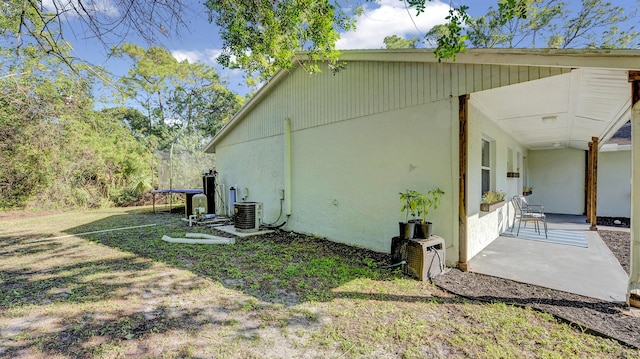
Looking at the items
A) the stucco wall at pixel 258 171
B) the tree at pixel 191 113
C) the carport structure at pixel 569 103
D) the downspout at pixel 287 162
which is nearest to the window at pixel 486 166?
the carport structure at pixel 569 103

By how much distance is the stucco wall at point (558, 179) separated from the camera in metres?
9.11

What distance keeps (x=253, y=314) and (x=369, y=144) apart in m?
3.35

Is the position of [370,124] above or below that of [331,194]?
above

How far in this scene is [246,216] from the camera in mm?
6723

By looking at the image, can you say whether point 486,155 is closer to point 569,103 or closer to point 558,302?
point 569,103

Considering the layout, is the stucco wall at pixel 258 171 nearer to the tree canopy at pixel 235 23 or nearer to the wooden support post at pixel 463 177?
the tree canopy at pixel 235 23

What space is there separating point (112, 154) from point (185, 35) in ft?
41.8

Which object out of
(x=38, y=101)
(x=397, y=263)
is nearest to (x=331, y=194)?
(x=397, y=263)

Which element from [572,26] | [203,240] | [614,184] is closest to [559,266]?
[203,240]

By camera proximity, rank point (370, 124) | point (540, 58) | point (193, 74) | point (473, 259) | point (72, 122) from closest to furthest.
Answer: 1. point (540, 58)
2. point (473, 259)
3. point (370, 124)
4. point (72, 122)
5. point (193, 74)

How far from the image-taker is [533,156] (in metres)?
9.93

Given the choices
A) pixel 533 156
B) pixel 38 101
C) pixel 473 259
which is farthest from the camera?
pixel 533 156

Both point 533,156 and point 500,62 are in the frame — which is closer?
point 500,62

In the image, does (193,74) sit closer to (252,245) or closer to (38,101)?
(38,101)
